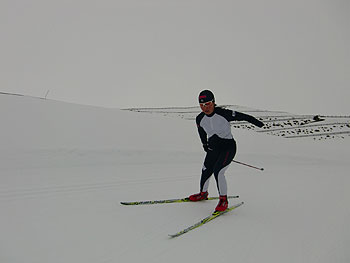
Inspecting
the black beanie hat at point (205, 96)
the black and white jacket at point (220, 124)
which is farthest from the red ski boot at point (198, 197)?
the black beanie hat at point (205, 96)

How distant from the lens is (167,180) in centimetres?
618

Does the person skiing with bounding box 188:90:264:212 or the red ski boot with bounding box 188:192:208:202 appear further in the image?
the red ski boot with bounding box 188:192:208:202

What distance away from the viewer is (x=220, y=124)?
4543 mm

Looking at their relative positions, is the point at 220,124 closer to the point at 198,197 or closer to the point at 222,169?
the point at 222,169

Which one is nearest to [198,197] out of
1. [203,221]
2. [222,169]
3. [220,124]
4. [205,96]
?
[222,169]

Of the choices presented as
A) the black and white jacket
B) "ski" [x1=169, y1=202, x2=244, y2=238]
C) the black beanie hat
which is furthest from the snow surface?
the black beanie hat

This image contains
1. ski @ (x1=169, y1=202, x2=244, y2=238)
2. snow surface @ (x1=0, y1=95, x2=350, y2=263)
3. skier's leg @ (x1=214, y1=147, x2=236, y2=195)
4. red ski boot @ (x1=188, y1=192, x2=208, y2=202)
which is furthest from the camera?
red ski boot @ (x1=188, y1=192, x2=208, y2=202)

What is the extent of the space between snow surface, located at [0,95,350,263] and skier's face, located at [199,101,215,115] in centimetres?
145

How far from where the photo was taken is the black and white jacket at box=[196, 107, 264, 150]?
4543 millimetres

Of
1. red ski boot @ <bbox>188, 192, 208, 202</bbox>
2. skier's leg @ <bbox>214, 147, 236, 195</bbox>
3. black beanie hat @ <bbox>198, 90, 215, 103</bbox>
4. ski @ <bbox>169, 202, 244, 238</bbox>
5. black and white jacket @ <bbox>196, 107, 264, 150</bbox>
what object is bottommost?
ski @ <bbox>169, 202, 244, 238</bbox>

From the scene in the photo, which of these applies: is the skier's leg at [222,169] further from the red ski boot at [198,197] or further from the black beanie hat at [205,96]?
the black beanie hat at [205,96]

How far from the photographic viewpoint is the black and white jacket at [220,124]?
454cm

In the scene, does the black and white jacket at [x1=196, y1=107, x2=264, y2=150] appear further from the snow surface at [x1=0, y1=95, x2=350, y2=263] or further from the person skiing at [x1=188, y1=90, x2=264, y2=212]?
the snow surface at [x1=0, y1=95, x2=350, y2=263]

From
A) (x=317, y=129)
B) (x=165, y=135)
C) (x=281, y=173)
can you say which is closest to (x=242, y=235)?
(x=281, y=173)
